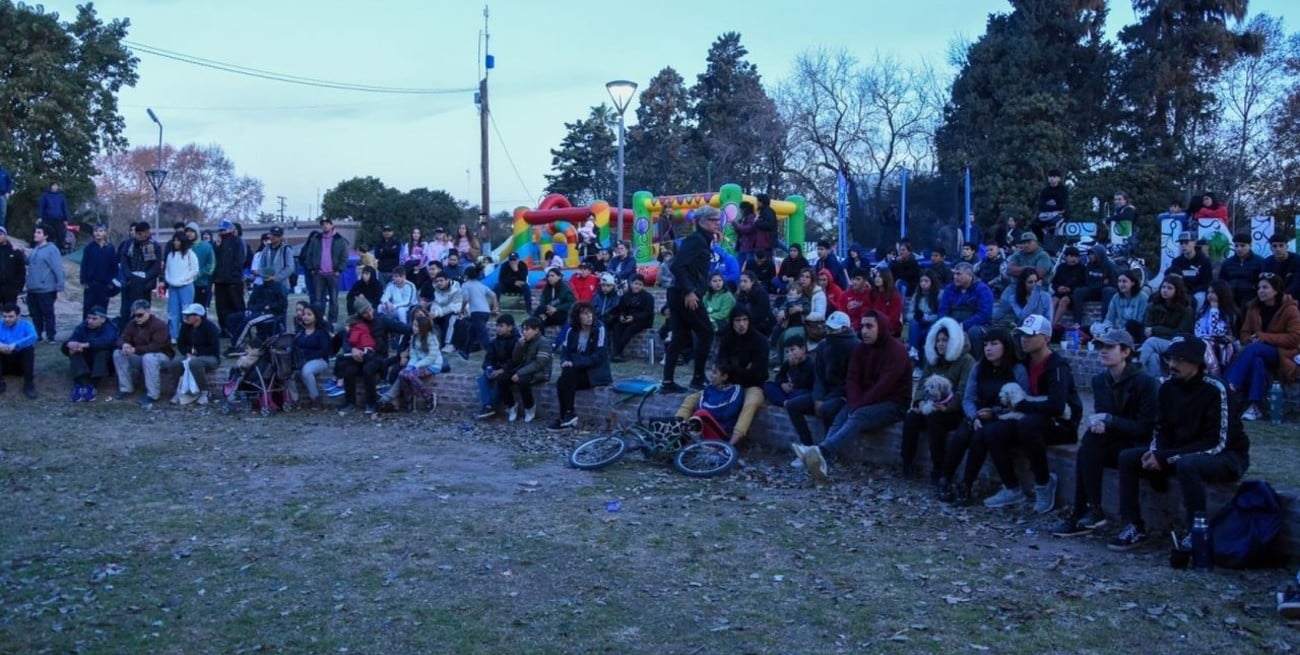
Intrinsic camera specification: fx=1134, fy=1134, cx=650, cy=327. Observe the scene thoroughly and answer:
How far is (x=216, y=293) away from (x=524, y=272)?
5082 mm

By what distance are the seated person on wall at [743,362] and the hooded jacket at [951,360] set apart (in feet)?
5.77

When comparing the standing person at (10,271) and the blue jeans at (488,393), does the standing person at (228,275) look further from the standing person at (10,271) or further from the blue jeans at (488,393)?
the blue jeans at (488,393)

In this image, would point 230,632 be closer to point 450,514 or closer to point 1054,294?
point 450,514

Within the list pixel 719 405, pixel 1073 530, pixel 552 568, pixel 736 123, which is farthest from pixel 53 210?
pixel 736 123

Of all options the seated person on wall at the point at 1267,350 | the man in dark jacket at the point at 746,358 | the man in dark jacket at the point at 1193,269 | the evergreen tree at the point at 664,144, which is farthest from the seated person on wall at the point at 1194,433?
the evergreen tree at the point at 664,144

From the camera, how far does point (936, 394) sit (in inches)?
347

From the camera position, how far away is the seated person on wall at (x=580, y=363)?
12.0 metres

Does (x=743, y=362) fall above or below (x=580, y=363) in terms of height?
above

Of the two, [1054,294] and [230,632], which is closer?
[230,632]

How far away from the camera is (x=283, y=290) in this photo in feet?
49.8

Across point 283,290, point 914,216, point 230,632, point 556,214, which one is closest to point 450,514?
point 230,632

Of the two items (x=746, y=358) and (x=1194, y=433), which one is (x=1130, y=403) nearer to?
(x=1194, y=433)

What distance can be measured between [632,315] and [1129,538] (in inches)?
334

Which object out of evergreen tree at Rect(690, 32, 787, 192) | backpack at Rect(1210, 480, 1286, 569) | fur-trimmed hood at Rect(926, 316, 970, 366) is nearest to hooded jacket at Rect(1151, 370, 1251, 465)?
backpack at Rect(1210, 480, 1286, 569)
